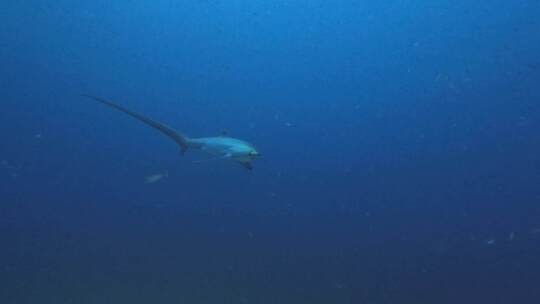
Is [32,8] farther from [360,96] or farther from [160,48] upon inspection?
[360,96]

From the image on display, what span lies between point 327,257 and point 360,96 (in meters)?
6.17

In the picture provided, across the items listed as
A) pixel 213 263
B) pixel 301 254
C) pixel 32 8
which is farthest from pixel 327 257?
pixel 32 8

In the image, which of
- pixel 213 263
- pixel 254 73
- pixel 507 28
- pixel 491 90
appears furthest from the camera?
pixel 254 73

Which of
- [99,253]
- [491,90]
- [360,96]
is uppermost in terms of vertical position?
[491,90]

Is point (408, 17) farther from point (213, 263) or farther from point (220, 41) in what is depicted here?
point (213, 263)

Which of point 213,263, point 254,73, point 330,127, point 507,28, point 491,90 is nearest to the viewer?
point 507,28

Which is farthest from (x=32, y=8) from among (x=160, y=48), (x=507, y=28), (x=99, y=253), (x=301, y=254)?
(x=507, y=28)

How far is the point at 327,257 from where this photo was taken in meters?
14.2

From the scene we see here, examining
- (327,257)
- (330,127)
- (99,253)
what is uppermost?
(330,127)

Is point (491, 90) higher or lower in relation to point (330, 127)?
higher

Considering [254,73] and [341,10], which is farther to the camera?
[254,73]

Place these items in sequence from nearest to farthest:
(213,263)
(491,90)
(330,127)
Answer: (213,263), (491,90), (330,127)

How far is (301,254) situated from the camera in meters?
14.5

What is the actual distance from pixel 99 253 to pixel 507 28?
12.9 metres
